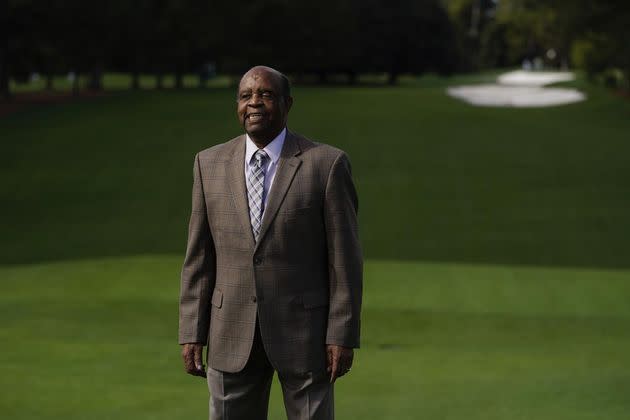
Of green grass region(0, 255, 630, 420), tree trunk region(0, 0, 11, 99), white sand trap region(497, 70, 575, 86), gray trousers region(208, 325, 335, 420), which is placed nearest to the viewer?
gray trousers region(208, 325, 335, 420)

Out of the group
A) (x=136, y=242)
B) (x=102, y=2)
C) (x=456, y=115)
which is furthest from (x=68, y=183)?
(x=102, y=2)

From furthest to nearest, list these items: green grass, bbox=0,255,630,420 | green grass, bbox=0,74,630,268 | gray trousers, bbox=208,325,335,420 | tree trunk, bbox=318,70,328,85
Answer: tree trunk, bbox=318,70,328,85 → green grass, bbox=0,74,630,268 → green grass, bbox=0,255,630,420 → gray trousers, bbox=208,325,335,420

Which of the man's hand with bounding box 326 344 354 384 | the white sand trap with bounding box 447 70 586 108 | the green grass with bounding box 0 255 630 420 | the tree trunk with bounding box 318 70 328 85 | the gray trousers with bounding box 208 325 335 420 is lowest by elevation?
the tree trunk with bounding box 318 70 328 85

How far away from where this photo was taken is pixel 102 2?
55500mm

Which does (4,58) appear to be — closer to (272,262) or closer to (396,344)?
(396,344)

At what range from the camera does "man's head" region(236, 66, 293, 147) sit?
4270 millimetres

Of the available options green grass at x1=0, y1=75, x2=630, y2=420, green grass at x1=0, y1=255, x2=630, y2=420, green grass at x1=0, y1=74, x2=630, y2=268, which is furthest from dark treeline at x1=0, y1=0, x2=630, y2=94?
green grass at x1=0, y1=255, x2=630, y2=420

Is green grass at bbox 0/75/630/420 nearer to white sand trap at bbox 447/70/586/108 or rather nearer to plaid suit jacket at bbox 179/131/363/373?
plaid suit jacket at bbox 179/131/363/373

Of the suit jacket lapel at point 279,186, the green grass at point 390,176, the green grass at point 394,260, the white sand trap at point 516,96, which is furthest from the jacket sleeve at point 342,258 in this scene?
the white sand trap at point 516,96

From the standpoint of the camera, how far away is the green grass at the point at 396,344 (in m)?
8.10

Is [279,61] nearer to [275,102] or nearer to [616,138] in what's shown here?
[616,138]

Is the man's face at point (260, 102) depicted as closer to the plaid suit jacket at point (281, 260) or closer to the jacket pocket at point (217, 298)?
the plaid suit jacket at point (281, 260)

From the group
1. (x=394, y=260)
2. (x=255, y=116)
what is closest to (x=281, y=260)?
(x=255, y=116)

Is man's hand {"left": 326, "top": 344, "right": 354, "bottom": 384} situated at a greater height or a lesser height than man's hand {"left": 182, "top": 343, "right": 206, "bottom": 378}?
greater
